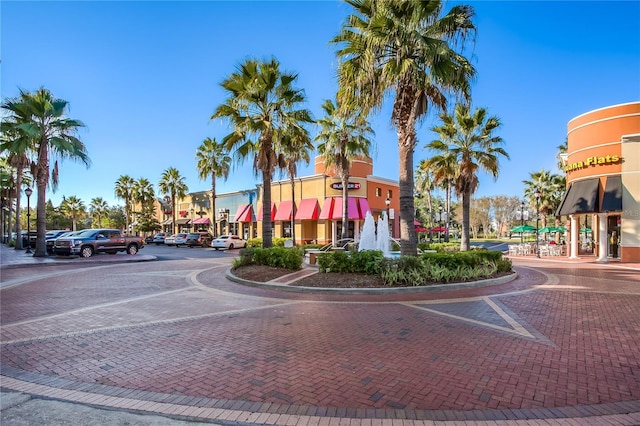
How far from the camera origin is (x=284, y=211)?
3744 cm

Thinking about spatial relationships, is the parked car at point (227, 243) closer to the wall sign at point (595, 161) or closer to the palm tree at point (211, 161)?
the palm tree at point (211, 161)

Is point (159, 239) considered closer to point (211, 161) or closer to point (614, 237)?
point (211, 161)

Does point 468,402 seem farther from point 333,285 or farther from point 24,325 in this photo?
point 24,325

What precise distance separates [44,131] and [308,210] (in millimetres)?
20743

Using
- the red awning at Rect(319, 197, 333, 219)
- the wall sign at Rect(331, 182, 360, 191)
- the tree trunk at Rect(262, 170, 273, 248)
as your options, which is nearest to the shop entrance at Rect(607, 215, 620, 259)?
the wall sign at Rect(331, 182, 360, 191)

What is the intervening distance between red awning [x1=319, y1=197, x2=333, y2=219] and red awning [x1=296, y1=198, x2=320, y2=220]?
0.70 meters

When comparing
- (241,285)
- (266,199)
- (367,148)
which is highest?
(367,148)

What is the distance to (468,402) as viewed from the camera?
4.02m

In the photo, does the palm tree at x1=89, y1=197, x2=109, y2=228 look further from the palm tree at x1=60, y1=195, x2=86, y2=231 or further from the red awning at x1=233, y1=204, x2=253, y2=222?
the red awning at x1=233, y1=204, x2=253, y2=222

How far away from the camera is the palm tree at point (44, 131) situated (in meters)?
20.7

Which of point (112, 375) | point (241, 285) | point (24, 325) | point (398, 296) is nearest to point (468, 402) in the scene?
point (112, 375)

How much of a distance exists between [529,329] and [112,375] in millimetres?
7077

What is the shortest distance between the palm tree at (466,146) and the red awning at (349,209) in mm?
12936

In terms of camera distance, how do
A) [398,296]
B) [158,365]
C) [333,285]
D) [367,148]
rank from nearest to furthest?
[158,365], [398,296], [333,285], [367,148]
